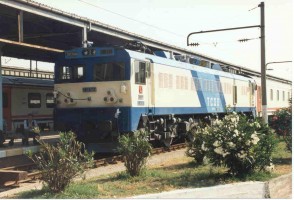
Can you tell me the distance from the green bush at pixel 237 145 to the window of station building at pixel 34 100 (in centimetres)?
1738

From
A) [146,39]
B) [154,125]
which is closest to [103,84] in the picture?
[154,125]

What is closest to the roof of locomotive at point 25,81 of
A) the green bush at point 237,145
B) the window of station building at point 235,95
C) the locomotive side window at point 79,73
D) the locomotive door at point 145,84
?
the locomotive side window at point 79,73

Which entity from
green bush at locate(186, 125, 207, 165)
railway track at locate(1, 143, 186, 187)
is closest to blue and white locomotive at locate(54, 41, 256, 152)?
railway track at locate(1, 143, 186, 187)

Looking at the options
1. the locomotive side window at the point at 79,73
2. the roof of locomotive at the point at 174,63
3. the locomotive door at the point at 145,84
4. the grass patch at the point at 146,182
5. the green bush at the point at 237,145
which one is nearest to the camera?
the grass patch at the point at 146,182

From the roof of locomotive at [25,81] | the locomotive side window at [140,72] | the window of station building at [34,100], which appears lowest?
the window of station building at [34,100]

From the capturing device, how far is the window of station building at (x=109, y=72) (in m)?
13.0

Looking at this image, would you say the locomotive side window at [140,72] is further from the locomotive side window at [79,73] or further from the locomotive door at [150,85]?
the locomotive side window at [79,73]

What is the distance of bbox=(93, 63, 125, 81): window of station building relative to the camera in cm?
1298

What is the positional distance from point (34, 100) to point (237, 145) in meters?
18.4

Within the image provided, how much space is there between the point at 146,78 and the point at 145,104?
897 mm

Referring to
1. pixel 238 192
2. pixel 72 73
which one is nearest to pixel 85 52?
pixel 72 73

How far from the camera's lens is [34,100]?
2484 centimetres

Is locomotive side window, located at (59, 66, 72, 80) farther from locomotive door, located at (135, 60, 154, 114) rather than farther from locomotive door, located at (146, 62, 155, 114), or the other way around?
locomotive door, located at (146, 62, 155, 114)

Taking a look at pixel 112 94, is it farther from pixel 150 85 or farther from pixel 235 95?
pixel 235 95
